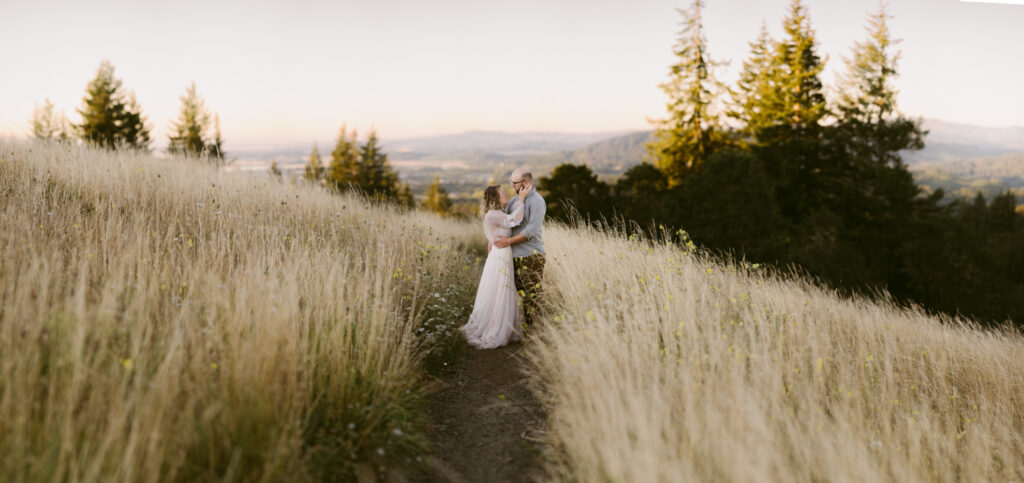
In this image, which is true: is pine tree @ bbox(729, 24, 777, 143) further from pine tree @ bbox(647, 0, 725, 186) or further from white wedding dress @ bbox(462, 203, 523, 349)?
white wedding dress @ bbox(462, 203, 523, 349)

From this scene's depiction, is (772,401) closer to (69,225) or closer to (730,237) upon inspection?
(69,225)

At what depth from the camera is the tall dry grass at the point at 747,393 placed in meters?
2.77

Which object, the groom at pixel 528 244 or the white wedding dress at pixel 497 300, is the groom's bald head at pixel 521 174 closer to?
the groom at pixel 528 244

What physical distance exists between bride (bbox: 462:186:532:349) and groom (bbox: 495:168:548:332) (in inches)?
3.5

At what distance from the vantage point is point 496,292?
19.6ft

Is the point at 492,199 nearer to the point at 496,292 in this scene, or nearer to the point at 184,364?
the point at 496,292

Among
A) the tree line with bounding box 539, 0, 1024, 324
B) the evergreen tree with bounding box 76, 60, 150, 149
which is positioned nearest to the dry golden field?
the tree line with bounding box 539, 0, 1024, 324

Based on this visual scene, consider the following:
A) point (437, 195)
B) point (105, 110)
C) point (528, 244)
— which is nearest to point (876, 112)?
point (528, 244)

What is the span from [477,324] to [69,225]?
427 centimetres

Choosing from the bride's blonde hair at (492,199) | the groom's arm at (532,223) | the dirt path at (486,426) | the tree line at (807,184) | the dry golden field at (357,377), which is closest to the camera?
the dry golden field at (357,377)

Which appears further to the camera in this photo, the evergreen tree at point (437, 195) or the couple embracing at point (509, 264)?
the evergreen tree at point (437, 195)

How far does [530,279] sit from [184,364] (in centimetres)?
398

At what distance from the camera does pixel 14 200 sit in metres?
5.27

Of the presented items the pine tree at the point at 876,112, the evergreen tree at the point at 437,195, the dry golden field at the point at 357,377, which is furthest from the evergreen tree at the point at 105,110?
the pine tree at the point at 876,112
